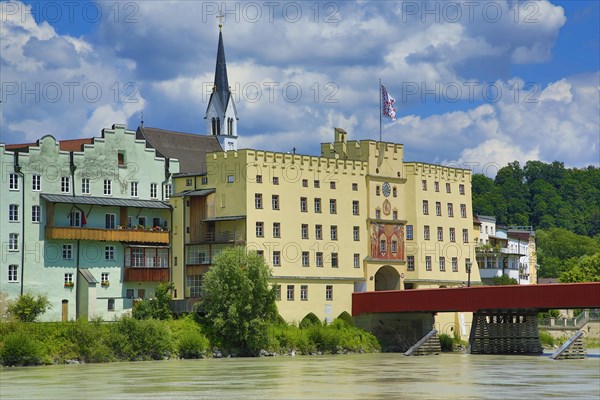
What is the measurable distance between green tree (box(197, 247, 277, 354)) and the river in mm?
3803

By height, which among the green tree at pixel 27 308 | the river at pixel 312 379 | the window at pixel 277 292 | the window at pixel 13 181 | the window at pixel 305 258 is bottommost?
the river at pixel 312 379

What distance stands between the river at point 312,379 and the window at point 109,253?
13.7 metres

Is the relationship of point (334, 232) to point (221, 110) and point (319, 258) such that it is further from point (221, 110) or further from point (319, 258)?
point (221, 110)

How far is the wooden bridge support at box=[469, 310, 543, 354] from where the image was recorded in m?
94.5

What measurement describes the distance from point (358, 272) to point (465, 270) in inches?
552

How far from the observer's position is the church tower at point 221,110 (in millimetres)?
145875

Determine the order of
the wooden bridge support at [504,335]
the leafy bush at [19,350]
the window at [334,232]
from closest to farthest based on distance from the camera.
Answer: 1. the leafy bush at [19,350]
2. the wooden bridge support at [504,335]
3. the window at [334,232]

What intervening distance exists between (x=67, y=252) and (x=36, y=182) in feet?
18.1

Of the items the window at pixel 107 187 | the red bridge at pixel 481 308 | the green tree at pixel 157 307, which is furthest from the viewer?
A: the window at pixel 107 187

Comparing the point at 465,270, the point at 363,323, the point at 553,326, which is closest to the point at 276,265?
the point at 363,323

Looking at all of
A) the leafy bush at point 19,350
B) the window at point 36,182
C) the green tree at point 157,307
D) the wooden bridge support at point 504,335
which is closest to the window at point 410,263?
the wooden bridge support at point 504,335

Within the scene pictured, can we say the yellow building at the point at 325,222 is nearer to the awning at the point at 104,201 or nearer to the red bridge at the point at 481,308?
the awning at the point at 104,201

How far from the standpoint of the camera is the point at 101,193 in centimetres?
9344

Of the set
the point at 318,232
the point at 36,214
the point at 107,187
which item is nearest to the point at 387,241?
the point at 318,232
